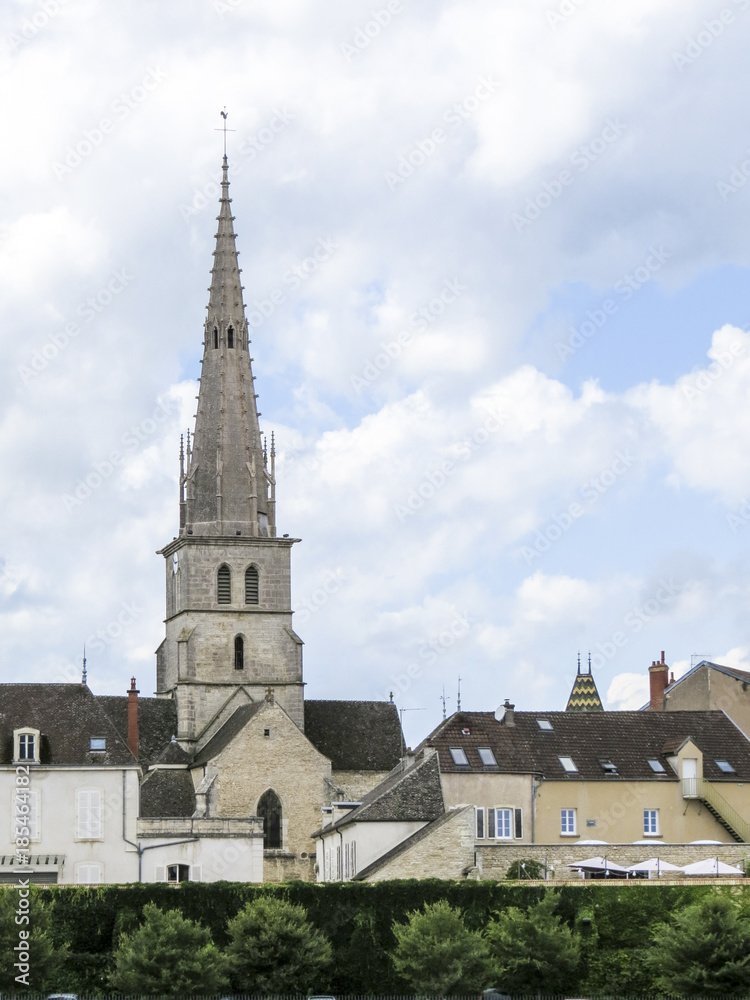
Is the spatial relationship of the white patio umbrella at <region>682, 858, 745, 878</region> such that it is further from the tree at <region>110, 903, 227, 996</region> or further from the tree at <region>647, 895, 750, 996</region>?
the tree at <region>110, 903, 227, 996</region>

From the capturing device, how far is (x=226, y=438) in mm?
92938

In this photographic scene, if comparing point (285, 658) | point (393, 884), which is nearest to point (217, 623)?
point (285, 658)

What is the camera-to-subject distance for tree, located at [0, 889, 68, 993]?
2056 inches

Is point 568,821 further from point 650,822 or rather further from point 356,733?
point 356,733

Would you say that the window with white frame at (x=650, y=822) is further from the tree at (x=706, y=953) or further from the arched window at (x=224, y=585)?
the arched window at (x=224, y=585)

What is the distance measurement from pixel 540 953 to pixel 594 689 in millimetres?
46623

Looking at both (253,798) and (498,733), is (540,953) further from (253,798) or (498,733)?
(253,798)

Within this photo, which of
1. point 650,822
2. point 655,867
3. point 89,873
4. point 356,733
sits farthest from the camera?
point 356,733

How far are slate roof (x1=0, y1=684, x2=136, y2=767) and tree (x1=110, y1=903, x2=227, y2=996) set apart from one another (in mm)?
15183

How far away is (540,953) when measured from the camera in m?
53.7

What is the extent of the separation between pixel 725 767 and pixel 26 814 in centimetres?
2514

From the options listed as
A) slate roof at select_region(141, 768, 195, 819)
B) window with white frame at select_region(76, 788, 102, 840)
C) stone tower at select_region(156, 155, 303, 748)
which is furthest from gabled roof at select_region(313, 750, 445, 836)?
stone tower at select_region(156, 155, 303, 748)

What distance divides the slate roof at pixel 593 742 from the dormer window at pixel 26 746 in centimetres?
1396

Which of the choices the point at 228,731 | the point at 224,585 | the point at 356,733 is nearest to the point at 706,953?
the point at 228,731
